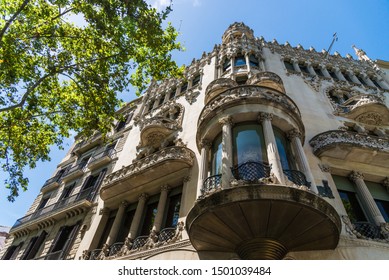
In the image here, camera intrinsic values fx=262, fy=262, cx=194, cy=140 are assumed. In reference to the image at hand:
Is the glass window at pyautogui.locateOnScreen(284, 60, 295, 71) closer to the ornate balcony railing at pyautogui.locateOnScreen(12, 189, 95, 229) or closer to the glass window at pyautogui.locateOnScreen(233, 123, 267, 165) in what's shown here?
the glass window at pyautogui.locateOnScreen(233, 123, 267, 165)

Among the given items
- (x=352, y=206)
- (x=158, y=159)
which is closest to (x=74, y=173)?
(x=158, y=159)

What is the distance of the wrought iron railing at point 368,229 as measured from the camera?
9977mm

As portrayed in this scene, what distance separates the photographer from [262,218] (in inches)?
323

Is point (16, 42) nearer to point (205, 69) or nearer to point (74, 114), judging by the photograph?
point (74, 114)

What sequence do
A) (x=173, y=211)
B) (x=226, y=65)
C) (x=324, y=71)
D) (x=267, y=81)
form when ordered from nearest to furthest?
(x=173, y=211)
(x=267, y=81)
(x=226, y=65)
(x=324, y=71)

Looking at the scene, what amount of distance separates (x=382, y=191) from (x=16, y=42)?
1938 cm

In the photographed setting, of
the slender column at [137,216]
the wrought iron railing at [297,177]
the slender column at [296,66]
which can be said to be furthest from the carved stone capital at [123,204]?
the slender column at [296,66]

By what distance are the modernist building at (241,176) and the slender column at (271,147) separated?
5 cm

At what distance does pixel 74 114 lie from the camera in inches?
624

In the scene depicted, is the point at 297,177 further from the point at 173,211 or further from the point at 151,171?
the point at 151,171

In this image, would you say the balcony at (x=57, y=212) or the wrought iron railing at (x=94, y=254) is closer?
the wrought iron railing at (x=94, y=254)

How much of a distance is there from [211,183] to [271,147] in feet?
8.63

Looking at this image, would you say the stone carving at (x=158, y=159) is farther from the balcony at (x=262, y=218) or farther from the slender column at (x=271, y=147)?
the balcony at (x=262, y=218)

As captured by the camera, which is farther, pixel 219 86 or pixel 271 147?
pixel 219 86
